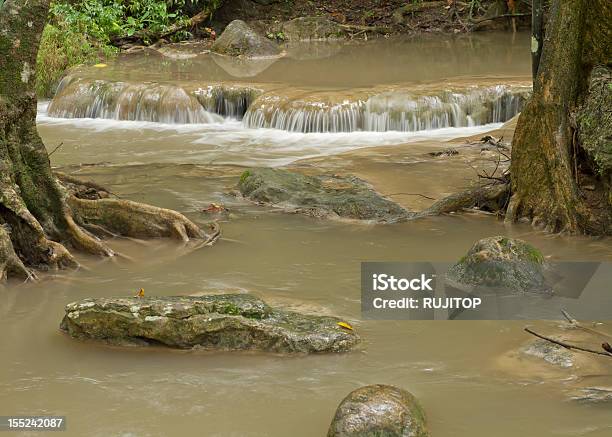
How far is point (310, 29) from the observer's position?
2344cm

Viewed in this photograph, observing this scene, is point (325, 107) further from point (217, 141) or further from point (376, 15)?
point (376, 15)

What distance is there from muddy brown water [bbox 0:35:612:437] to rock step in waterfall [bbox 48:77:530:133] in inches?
56.4

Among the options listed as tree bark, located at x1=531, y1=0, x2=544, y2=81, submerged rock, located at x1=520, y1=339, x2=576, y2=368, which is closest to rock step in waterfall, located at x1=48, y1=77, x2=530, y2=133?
tree bark, located at x1=531, y1=0, x2=544, y2=81

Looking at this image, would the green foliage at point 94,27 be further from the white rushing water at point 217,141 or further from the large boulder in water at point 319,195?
the large boulder in water at point 319,195

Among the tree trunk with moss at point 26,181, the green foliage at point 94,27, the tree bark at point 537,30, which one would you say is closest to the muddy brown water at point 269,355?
the tree trunk with moss at point 26,181

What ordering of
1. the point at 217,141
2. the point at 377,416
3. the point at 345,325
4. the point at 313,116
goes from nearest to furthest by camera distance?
the point at 377,416, the point at 345,325, the point at 217,141, the point at 313,116

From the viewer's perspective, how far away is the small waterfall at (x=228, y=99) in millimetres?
15945

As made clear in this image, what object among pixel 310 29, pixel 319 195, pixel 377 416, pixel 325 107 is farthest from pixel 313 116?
pixel 377 416

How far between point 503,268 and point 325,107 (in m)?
7.82

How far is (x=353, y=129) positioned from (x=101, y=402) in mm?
9535

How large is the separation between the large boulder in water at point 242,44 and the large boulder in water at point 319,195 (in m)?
10.3

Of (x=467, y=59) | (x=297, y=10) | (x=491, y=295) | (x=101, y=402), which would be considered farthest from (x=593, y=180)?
(x=297, y=10)

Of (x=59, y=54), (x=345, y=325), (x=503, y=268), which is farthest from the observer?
(x=59, y=54)

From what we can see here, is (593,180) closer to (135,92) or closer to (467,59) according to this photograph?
(135,92)
